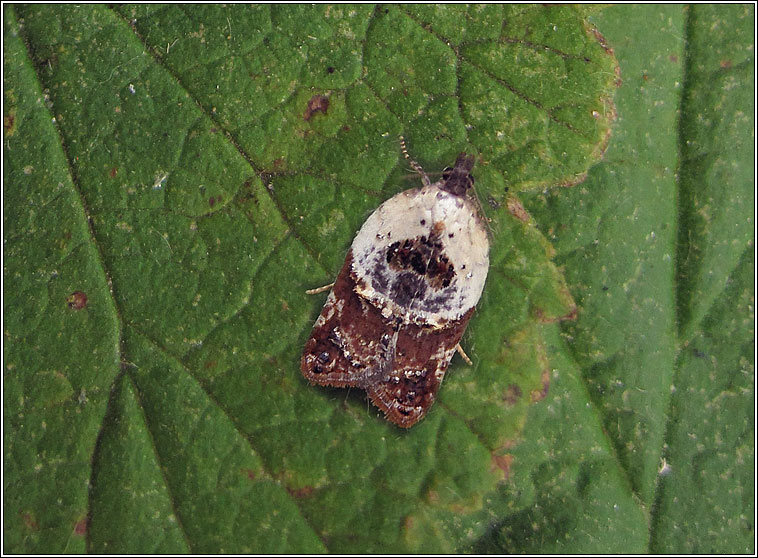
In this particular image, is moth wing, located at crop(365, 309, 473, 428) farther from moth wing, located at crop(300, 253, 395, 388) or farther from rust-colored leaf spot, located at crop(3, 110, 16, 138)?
rust-colored leaf spot, located at crop(3, 110, 16, 138)

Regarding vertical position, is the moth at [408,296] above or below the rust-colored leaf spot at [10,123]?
below

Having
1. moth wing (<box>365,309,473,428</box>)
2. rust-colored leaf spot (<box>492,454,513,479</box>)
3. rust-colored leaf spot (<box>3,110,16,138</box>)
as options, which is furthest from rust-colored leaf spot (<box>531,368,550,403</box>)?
rust-colored leaf spot (<box>3,110,16,138</box>)


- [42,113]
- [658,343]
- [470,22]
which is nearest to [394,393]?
[658,343]

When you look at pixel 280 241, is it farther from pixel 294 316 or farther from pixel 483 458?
pixel 483 458

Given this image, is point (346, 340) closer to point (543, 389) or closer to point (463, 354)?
point (463, 354)

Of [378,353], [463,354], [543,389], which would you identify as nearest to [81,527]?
[378,353]

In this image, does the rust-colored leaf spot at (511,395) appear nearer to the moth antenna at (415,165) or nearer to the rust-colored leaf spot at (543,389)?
the rust-colored leaf spot at (543,389)

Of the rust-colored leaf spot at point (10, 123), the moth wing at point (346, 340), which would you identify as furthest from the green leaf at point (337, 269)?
the moth wing at point (346, 340)
